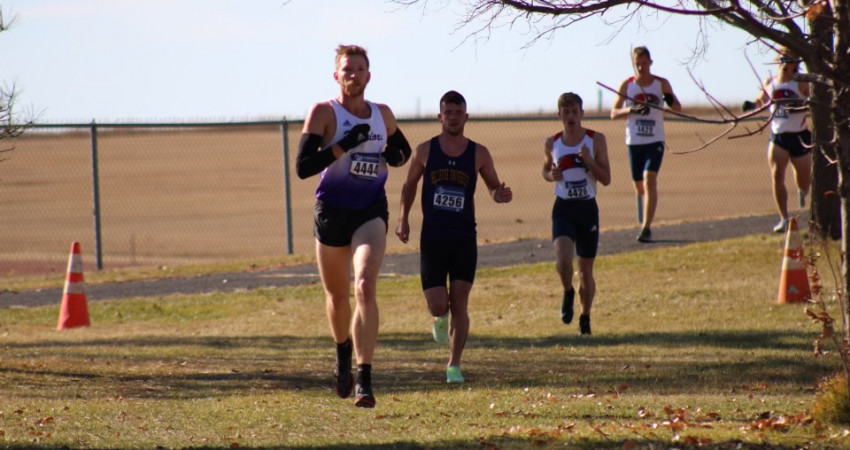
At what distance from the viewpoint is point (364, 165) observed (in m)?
7.69

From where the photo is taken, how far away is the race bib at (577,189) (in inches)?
429

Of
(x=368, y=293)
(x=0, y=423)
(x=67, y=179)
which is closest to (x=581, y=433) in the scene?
(x=368, y=293)

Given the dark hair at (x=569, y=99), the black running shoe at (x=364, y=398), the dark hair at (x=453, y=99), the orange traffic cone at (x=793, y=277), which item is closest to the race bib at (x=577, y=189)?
the dark hair at (x=569, y=99)

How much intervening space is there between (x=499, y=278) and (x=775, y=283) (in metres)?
3.48

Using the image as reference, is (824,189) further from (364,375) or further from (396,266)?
(364,375)

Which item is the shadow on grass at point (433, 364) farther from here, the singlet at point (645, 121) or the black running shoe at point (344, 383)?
the singlet at point (645, 121)

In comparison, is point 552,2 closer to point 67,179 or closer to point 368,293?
point 368,293

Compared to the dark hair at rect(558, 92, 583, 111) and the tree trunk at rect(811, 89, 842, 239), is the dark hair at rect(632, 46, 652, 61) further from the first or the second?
the dark hair at rect(558, 92, 583, 111)

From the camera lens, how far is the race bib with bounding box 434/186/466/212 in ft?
29.3

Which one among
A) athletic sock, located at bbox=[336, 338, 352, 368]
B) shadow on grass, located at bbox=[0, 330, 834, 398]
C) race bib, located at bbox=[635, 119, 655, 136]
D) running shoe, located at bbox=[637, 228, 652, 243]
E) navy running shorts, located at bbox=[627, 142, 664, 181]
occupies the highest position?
race bib, located at bbox=[635, 119, 655, 136]

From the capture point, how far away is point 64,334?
13.6 meters

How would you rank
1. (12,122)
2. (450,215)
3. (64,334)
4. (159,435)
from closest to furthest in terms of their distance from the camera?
(159,435)
(450,215)
(12,122)
(64,334)

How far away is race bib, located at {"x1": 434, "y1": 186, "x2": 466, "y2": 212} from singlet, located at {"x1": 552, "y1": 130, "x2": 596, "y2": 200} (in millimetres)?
2119

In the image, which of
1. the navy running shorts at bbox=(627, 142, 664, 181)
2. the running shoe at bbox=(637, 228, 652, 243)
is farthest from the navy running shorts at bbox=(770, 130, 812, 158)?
the running shoe at bbox=(637, 228, 652, 243)
